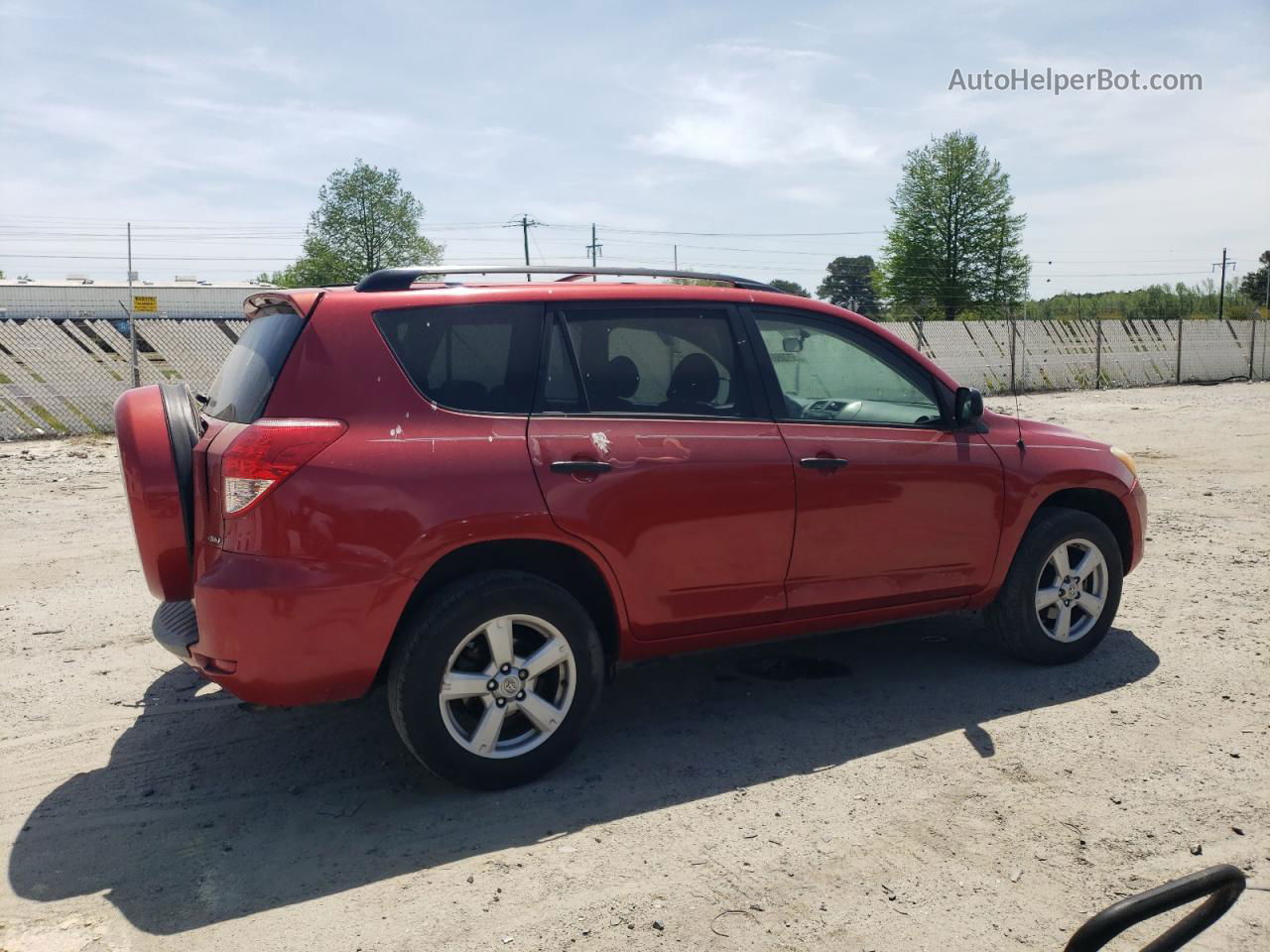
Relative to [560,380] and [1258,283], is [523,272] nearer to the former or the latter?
[560,380]

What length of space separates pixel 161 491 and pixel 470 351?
1.17m

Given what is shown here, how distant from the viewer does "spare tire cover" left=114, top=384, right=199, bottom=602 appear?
3631 mm

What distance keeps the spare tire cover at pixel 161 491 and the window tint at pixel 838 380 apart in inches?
89.8

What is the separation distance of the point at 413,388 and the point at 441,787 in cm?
144

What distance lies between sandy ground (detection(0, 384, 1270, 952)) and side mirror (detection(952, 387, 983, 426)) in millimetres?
1210

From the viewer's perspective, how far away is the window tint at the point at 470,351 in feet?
11.9

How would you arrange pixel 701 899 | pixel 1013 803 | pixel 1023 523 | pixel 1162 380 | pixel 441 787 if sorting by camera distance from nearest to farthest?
pixel 701 899 → pixel 1013 803 → pixel 441 787 → pixel 1023 523 → pixel 1162 380

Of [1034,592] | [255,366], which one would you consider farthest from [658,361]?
[1034,592]

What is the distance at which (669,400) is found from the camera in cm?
405

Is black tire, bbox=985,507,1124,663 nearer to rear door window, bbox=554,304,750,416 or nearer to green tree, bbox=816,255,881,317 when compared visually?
rear door window, bbox=554,304,750,416

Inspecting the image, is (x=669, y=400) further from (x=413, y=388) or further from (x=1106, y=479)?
(x=1106, y=479)

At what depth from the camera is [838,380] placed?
14.9 feet

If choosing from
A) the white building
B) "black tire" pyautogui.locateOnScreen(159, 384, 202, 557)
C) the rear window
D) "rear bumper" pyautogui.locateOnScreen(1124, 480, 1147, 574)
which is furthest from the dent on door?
the white building

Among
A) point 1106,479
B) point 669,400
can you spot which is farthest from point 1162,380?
point 669,400
